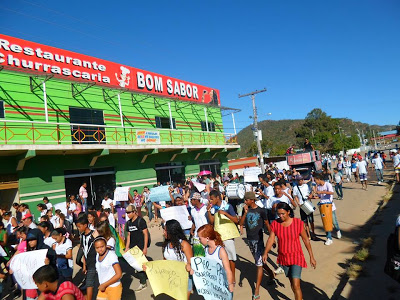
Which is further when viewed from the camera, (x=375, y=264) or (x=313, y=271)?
(x=313, y=271)

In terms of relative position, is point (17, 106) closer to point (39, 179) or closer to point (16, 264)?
point (39, 179)

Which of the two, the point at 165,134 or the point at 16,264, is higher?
the point at 165,134

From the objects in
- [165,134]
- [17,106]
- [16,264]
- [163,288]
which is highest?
[17,106]

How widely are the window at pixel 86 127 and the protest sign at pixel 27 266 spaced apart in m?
9.43

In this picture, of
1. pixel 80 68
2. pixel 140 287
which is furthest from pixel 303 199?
pixel 80 68

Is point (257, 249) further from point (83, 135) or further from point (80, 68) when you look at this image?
point (80, 68)

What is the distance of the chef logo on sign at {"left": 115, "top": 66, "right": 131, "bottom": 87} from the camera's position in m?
16.2

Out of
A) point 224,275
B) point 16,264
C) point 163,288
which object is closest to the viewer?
point 224,275

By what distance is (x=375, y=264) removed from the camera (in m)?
4.95

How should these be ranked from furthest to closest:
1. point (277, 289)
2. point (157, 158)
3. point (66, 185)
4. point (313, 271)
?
point (157, 158) < point (66, 185) < point (313, 271) < point (277, 289)

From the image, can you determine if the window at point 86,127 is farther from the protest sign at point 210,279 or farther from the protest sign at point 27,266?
the protest sign at point 210,279

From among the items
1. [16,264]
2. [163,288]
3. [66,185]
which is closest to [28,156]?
[66,185]

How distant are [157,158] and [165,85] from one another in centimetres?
547

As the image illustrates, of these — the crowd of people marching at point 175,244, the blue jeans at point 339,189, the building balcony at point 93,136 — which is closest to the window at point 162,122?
the building balcony at point 93,136
